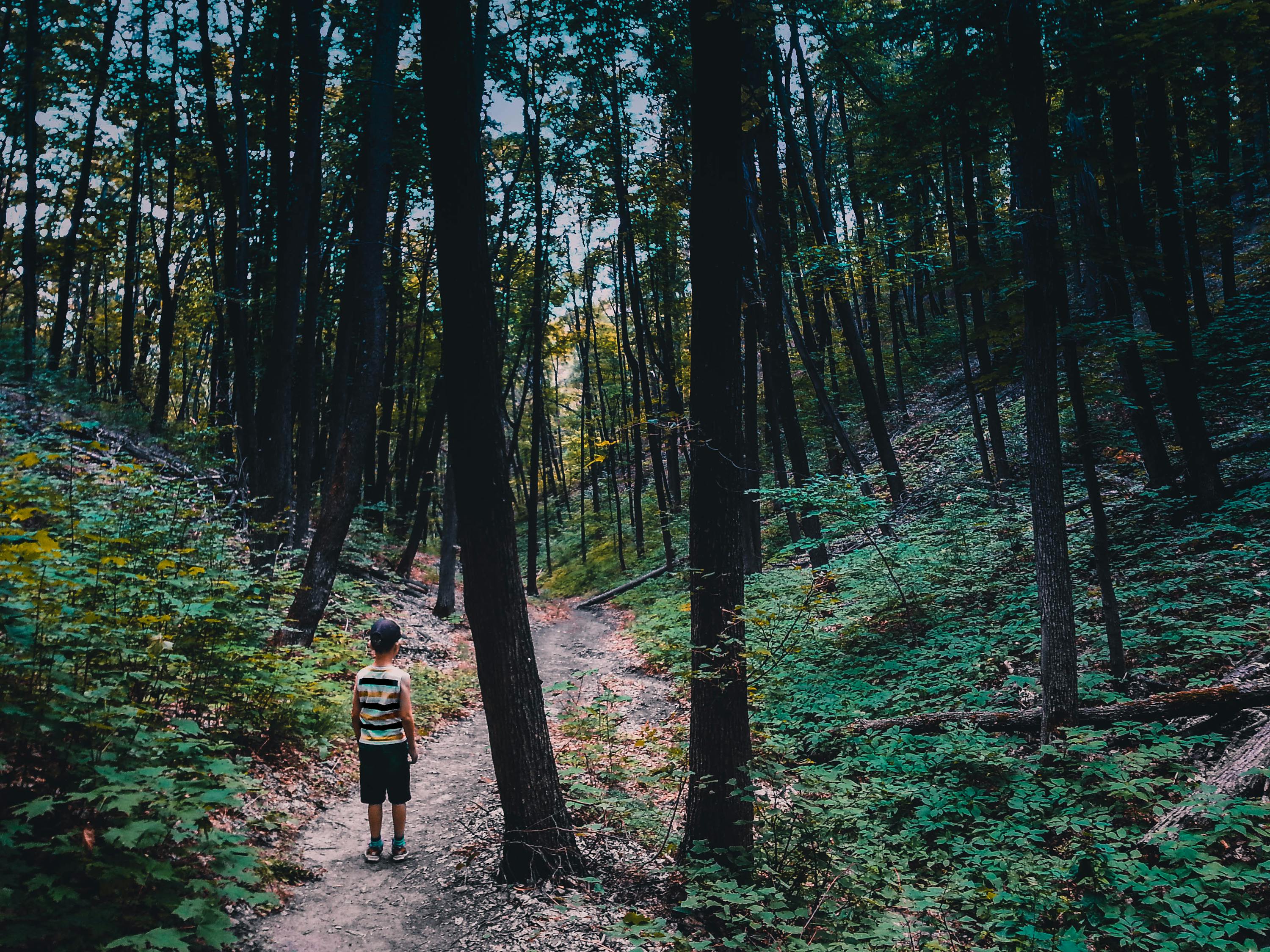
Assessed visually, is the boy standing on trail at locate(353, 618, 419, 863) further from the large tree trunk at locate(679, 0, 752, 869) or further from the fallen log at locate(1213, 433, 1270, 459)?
the fallen log at locate(1213, 433, 1270, 459)

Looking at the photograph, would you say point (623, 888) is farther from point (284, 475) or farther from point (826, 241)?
point (826, 241)

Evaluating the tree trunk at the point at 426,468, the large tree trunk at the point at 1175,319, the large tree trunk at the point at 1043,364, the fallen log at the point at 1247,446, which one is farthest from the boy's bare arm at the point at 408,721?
the fallen log at the point at 1247,446

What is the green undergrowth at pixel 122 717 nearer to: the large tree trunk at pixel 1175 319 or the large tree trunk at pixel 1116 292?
the large tree trunk at pixel 1116 292

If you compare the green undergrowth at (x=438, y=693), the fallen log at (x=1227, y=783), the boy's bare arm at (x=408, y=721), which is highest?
the boy's bare arm at (x=408, y=721)

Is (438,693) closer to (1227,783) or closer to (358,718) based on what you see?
(358,718)

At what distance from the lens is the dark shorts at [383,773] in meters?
4.74

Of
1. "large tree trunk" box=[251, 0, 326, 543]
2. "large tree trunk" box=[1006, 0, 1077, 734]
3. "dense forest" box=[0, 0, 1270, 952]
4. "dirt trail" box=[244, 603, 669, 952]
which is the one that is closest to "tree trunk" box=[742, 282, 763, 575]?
"dense forest" box=[0, 0, 1270, 952]

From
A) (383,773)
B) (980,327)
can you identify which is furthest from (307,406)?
(980,327)

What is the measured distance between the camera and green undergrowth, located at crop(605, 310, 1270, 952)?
3.89 m

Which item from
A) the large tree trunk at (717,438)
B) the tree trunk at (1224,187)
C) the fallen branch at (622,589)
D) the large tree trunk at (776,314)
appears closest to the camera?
the large tree trunk at (717,438)

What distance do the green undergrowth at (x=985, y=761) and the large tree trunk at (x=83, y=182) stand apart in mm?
20127

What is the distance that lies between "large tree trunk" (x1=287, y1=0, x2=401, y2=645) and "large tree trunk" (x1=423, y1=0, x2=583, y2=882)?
4045 mm

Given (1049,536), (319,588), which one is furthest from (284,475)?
(1049,536)

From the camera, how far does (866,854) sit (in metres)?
4.52
